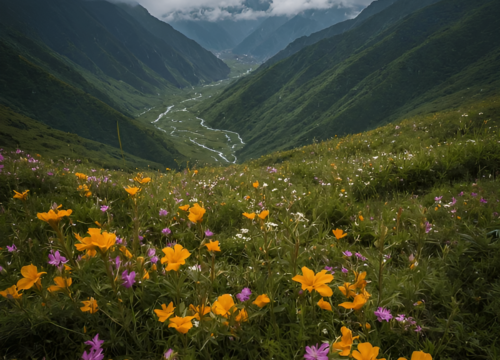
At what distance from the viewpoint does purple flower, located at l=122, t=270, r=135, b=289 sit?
1.99 meters

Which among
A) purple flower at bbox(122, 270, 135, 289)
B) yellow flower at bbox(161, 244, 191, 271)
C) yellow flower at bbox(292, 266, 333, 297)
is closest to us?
yellow flower at bbox(292, 266, 333, 297)

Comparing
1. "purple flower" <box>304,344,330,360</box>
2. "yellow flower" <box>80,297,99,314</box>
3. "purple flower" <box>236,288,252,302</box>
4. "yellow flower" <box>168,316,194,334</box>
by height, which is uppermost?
"yellow flower" <box>80,297,99,314</box>

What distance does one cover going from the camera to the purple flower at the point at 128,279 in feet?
6.52

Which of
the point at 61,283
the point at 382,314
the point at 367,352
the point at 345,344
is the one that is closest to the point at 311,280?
the point at 345,344

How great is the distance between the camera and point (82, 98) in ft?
629

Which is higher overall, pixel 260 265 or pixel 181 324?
pixel 181 324

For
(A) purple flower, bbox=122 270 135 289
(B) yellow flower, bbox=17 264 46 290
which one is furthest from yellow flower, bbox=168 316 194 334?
(B) yellow flower, bbox=17 264 46 290

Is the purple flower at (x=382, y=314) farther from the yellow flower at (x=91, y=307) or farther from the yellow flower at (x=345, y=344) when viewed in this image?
the yellow flower at (x=91, y=307)

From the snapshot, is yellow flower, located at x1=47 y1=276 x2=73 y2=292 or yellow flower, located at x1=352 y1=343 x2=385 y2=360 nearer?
yellow flower, located at x1=352 y1=343 x2=385 y2=360

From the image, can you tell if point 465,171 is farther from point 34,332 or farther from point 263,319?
point 34,332

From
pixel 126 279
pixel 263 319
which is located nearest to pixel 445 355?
pixel 263 319

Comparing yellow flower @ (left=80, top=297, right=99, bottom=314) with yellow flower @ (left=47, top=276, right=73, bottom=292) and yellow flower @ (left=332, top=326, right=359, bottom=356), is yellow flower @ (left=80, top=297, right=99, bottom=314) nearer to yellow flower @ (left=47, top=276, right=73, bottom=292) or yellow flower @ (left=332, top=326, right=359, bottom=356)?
yellow flower @ (left=47, top=276, right=73, bottom=292)

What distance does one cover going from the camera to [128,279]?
200 cm

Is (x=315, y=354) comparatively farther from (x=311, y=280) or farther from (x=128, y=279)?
(x=128, y=279)
